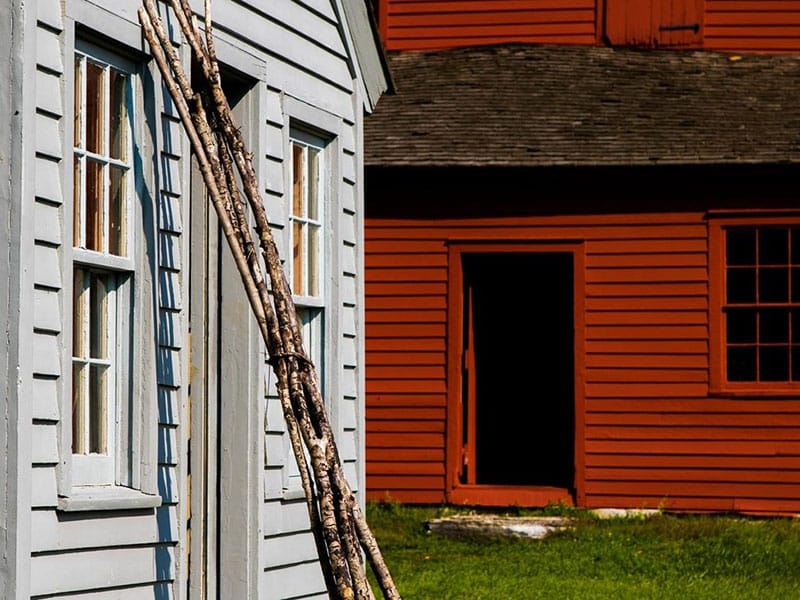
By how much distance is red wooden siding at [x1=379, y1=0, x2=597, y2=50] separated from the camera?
1758 cm

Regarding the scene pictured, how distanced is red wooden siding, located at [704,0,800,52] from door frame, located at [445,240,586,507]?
3.39 m

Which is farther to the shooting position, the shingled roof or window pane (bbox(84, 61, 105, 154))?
the shingled roof

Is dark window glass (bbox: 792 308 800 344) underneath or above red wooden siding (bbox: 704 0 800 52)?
underneath

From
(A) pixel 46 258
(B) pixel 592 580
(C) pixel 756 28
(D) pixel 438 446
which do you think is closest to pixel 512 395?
(D) pixel 438 446

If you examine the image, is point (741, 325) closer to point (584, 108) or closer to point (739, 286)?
point (739, 286)

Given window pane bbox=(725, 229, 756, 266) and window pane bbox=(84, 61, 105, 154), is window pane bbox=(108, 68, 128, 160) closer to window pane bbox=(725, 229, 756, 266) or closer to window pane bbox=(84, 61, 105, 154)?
window pane bbox=(84, 61, 105, 154)

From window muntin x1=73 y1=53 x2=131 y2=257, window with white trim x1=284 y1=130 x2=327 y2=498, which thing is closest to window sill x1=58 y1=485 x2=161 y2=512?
window muntin x1=73 y1=53 x2=131 y2=257

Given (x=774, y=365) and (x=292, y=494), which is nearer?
(x=292, y=494)

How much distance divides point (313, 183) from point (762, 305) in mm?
7573

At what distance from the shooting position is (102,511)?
6.25m

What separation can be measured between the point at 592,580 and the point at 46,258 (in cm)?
672

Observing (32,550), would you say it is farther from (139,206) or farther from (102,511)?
(139,206)

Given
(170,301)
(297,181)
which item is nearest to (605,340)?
(297,181)

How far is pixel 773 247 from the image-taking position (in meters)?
15.5
